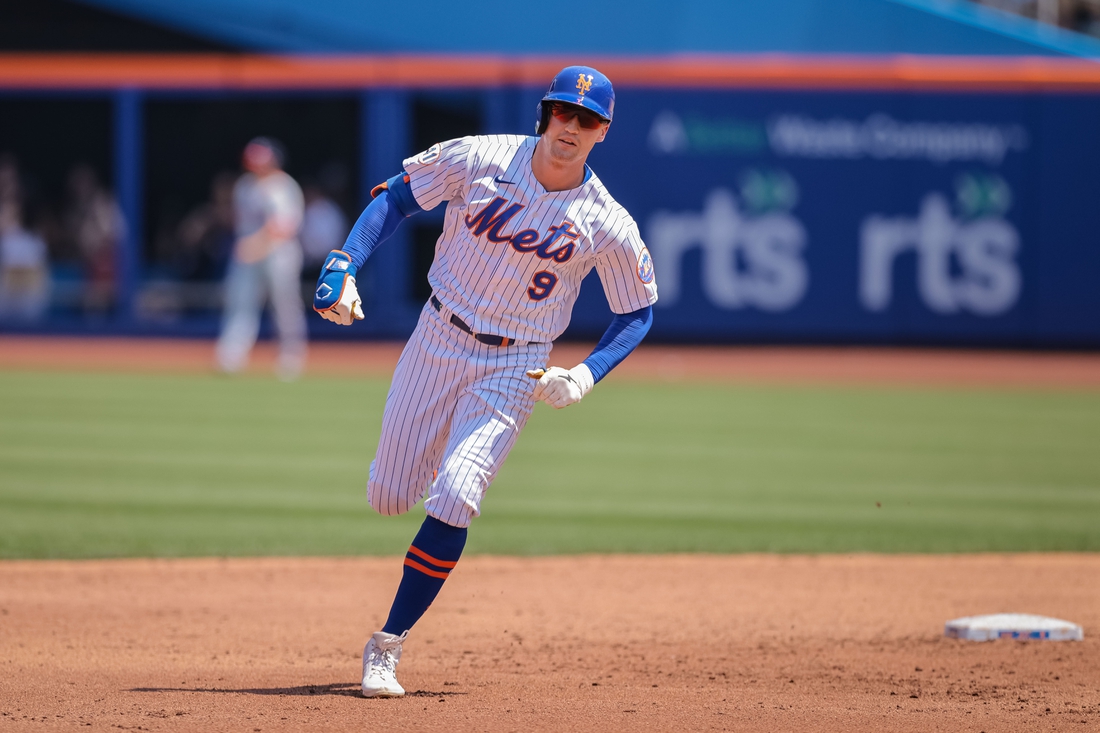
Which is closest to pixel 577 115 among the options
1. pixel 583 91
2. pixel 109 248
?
pixel 583 91

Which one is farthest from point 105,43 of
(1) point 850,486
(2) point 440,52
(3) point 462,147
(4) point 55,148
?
(3) point 462,147

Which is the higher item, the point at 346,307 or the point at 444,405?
the point at 346,307

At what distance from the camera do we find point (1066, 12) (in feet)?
59.9

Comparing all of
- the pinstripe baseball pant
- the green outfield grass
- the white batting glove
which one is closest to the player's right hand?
the white batting glove

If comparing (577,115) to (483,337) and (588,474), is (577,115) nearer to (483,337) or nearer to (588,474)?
(483,337)

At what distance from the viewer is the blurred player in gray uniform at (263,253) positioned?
1253 centimetres

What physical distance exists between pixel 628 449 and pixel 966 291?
8.71 meters

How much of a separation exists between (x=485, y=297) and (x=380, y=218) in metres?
0.44

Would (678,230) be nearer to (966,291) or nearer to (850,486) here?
(966,291)

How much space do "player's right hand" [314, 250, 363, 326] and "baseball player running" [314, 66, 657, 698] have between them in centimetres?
2

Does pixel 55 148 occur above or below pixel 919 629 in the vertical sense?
above

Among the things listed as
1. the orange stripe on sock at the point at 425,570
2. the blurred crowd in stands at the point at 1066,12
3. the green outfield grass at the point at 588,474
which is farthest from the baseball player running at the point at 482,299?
the blurred crowd in stands at the point at 1066,12

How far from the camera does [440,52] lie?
17266 mm

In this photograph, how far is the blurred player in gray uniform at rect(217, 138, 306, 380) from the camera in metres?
12.5
